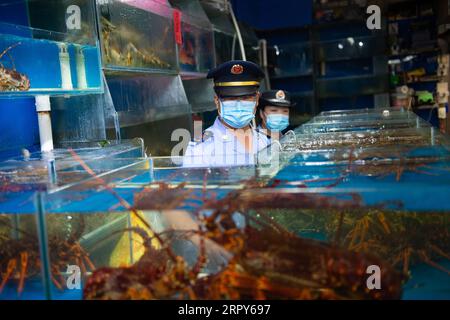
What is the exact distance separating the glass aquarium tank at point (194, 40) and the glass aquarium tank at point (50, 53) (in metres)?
1.27

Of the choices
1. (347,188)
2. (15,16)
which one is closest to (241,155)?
(347,188)

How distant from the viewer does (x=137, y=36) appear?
305 cm

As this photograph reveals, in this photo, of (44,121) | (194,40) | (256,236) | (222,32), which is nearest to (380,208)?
(256,236)

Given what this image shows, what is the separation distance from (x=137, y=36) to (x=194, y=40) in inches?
42.8

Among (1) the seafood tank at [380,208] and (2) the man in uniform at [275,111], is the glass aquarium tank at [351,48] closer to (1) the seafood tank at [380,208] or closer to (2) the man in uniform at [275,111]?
(2) the man in uniform at [275,111]

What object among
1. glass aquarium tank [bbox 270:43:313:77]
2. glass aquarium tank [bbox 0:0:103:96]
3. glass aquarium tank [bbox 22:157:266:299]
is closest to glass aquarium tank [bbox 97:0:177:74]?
glass aquarium tank [bbox 0:0:103:96]

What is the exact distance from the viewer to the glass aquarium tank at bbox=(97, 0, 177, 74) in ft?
8.63

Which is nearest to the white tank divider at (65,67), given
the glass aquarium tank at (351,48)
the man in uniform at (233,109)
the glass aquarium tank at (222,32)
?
the man in uniform at (233,109)

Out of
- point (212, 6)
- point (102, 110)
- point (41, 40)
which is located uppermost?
point (212, 6)
